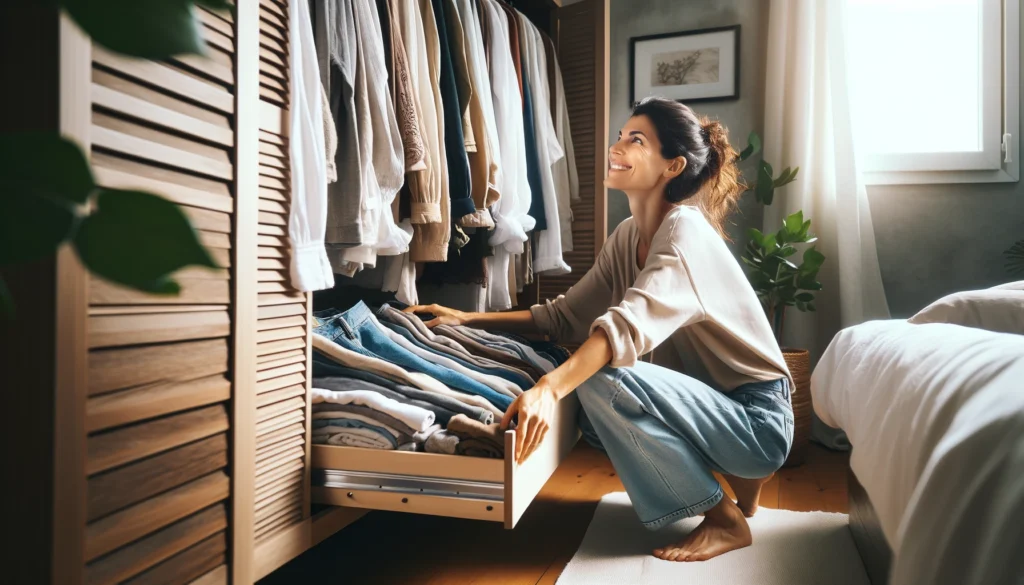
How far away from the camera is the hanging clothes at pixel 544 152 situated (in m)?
2.32

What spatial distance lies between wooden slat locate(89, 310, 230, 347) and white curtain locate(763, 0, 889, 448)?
2431 mm

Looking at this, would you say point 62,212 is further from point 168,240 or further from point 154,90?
point 154,90

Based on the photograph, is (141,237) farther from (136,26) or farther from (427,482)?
(427,482)

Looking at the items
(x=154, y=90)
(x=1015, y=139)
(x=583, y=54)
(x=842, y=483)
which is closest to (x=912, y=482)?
(x=154, y=90)

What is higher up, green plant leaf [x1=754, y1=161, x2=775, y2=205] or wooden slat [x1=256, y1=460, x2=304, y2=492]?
green plant leaf [x1=754, y1=161, x2=775, y2=205]

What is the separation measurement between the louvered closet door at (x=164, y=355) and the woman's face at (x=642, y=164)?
1.06 metres

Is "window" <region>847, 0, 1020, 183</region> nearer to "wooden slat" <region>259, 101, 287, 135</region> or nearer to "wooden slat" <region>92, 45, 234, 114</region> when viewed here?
"wooden slat" <region>259, 101, 287, 135</region>

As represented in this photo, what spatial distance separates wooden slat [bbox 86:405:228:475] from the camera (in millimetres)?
786

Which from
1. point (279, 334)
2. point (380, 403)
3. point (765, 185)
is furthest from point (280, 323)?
point (765, 185)

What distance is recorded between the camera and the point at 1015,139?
2.69 meters

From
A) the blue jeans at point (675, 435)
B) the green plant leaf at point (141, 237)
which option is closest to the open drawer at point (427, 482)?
the blue jeans at point (675, 435)

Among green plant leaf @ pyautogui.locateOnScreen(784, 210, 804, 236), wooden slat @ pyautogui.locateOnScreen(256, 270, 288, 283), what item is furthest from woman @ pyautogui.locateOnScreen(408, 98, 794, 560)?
green plant leaf @ pyautogui.locateOnScreen(784, 210, 804, 236)

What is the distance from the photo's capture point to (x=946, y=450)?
0.65 metres

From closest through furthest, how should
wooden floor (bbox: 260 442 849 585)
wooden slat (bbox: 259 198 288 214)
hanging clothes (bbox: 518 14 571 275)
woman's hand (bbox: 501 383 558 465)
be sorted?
wooden slat (bbox: 259 198 288 214) → woman's hand (bbox: 501 383 558 465) → wooden floor (bbox: 260 442 849 585) → hanging clothes (bbox: 518 14 571 275)
